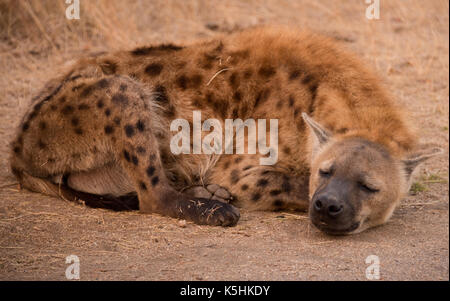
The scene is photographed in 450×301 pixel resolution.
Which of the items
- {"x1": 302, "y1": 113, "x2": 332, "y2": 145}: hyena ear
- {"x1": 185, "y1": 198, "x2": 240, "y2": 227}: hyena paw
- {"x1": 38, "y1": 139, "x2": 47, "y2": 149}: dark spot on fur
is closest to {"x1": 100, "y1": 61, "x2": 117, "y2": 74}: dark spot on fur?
{"x1": 38, "y1": 139, "x2": 47, "y2": 149}: dark spot on fur

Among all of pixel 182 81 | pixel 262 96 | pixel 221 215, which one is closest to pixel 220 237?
pixel 221 215

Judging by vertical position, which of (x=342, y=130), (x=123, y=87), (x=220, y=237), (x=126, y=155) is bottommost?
(x=220, y=237)

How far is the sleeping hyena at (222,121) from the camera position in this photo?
2.69m

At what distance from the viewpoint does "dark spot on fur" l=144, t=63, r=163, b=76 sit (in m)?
3.19

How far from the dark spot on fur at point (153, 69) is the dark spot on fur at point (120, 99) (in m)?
0.32

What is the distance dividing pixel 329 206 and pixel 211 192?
80cm

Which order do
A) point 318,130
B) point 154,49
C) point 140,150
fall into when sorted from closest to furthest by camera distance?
point 318,130
point 140,150
point 154,49

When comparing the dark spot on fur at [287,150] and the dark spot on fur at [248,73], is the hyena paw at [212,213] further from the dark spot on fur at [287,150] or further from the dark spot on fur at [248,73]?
the dark spot on fur at [248,73]

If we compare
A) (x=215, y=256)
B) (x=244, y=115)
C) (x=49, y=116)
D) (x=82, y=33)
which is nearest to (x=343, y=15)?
(x=82, y=33)

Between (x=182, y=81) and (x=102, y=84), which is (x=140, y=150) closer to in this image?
(x=102, y=84)

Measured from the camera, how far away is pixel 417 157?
104 inches

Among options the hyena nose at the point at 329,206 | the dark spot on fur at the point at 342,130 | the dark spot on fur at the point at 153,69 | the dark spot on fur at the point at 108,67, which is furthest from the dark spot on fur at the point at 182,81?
the hyena nose at the point at 329,206

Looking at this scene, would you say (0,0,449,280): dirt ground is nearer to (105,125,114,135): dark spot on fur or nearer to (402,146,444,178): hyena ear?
(402,146,444,178): hyena ear

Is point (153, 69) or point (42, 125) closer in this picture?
point (42, 125)
